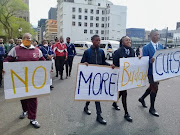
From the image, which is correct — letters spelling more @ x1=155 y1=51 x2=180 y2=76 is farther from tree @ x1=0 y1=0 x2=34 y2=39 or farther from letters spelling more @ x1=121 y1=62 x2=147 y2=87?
tree @ x1=0 y1=0 x2=34 y2=39

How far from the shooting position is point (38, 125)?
11.6 feet

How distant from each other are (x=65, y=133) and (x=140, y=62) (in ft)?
7.64

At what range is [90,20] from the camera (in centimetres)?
7431

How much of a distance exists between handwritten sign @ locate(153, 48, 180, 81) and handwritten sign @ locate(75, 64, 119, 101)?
114cm

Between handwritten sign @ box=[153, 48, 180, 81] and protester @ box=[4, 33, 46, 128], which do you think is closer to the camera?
protester @ box=[4, 33, 46, 128]

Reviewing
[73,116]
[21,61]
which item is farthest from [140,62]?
[21,61]

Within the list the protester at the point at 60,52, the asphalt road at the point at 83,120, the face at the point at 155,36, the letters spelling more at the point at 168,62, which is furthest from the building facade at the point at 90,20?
the face at the point at 155,36

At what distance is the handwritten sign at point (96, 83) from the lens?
145 inches

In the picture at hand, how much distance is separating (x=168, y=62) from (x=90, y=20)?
238 feet

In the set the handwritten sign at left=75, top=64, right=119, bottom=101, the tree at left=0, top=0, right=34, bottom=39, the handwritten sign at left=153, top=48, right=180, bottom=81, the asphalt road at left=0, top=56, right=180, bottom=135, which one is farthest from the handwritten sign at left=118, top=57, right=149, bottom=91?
the tree at left=0, top=0, right=34, bottom=39

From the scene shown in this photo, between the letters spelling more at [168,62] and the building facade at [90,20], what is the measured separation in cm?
6672

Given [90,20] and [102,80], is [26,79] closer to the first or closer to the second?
[102,80]

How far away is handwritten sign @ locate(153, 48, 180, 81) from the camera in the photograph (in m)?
4.31

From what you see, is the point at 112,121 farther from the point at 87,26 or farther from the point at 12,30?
the point at 87,26
